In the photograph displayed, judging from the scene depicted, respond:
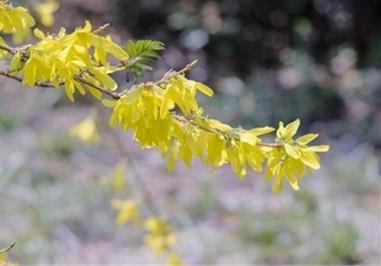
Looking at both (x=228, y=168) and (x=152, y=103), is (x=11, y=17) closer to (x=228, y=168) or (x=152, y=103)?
(x=152, y=103)

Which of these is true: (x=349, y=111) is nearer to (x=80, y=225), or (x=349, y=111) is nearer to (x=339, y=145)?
(x=339, y=145)

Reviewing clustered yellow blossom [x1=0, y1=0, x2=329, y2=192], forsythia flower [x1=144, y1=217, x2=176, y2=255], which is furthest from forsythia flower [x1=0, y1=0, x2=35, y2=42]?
forsythia flower [x1=144, y1=217, x2=176, y2=255]

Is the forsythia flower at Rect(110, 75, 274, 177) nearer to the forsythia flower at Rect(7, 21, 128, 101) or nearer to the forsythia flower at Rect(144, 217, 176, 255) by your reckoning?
the forsythia flower at Rect(7, 21, 128, 101)

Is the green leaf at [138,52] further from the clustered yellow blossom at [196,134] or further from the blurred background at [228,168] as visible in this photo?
the blurred background at [228,168]

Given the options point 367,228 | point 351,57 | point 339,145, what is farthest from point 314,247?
point 351,57

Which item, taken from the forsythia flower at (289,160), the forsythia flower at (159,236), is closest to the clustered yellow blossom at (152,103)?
the forsythia flower at (289,160)

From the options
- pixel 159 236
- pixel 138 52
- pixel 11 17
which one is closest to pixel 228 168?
pixel 159 236

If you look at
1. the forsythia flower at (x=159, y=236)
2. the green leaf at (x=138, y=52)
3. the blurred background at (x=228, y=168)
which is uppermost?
the blurred background at (x=228, y=168)

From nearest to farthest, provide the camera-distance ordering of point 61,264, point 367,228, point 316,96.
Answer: point 61,264 < point 367,228 < point 316,96

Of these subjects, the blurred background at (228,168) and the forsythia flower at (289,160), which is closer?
the forsythia flower at (289,160)
